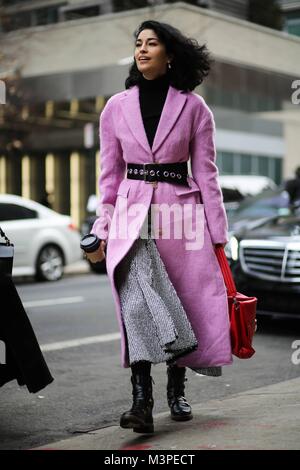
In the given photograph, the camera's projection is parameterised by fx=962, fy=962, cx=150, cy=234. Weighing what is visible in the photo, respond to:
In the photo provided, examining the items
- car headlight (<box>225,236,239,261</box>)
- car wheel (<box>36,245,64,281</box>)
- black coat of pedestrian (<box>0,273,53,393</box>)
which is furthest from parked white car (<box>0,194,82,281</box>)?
black coat of pedestrian (<box>0,273,53,393</box>)

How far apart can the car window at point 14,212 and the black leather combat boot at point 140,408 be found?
1076cm

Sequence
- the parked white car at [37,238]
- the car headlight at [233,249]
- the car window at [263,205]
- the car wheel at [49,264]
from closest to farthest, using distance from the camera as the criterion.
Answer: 1. the car headlight at [233,249]
2. the car window at [263,205]
3. the parked white car at [37,238]
4. the car wheel at [49,264]

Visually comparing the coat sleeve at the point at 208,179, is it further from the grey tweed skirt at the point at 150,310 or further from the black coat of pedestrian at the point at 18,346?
the black coat of pedestrian at the point at 18,346

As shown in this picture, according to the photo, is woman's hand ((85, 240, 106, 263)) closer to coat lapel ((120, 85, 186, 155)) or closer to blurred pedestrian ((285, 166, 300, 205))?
coat lapel ((120, 85, 186, 155))

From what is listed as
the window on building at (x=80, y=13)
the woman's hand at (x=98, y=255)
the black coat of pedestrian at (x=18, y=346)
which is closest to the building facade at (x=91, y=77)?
the window on building at (x=80, y=13)

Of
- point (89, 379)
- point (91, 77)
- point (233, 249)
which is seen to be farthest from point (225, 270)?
point (91, 77)

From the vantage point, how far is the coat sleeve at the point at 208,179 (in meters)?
4.95

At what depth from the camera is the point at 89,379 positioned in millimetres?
6773

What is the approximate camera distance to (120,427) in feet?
16.0

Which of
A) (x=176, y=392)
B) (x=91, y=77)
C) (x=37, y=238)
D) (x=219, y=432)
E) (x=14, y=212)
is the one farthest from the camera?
(x=91, y=77)

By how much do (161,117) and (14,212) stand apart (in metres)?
11.0

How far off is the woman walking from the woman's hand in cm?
1

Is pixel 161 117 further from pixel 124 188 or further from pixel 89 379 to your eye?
pixel 89 379

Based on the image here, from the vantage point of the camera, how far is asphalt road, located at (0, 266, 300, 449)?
17.5 feet
